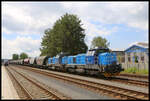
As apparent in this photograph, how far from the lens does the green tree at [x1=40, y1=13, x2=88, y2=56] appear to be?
55.9m

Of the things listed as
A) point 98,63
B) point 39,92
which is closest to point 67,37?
point 98,63

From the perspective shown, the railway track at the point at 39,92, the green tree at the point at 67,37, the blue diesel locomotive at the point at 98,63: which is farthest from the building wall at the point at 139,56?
the railway track at the point at 39,92

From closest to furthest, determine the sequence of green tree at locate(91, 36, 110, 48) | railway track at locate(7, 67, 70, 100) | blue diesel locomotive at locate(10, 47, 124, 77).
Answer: railway track at locate(7, 67, 70, 100) < blue diesel locomotive at locate(10, 47, 124, 77) < green tree at locate(91, 36, 110, 48)

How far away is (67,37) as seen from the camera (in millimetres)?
58219

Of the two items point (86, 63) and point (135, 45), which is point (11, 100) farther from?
point (135, 45)

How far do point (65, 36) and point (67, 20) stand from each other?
627 centimetres

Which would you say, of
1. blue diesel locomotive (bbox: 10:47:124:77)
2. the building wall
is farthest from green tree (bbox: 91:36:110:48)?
blue diesel locomotive (bbox: 10:47:124:77)

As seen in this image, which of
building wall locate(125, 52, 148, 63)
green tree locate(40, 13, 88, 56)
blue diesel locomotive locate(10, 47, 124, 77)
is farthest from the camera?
green tree locate(40, 13, 88, 56)

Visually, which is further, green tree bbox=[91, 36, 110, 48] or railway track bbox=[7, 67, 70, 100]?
green tree bbox=[91, 36, 110, 48]

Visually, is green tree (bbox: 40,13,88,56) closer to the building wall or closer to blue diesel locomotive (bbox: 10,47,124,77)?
the building wall

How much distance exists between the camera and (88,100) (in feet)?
36.3

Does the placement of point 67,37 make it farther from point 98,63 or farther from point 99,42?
point 99,42

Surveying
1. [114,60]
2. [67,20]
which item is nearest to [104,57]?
[114,60]

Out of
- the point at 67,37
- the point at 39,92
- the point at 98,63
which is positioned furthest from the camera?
the point at 67,37
